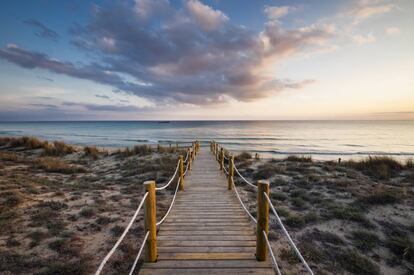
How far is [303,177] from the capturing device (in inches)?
461

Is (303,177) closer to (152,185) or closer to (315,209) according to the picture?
(315,209)

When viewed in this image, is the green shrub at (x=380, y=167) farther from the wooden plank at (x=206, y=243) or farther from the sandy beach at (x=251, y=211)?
the wooden plank at (x=206, y=243)

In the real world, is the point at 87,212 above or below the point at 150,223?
below

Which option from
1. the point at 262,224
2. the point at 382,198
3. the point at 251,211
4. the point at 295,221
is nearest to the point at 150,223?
the point at 262,224

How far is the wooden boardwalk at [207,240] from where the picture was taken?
3.44 m

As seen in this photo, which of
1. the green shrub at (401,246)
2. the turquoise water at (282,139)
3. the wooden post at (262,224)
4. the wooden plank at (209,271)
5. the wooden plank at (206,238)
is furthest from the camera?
the turquoise water at (282,139)

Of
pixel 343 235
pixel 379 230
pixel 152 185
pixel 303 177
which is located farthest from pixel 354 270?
pixel 303 177

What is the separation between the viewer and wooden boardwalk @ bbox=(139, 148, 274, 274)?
11.3ft

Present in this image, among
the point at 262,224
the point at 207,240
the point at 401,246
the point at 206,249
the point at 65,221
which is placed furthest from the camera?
the point at 65,221

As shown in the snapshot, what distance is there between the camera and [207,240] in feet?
14.0

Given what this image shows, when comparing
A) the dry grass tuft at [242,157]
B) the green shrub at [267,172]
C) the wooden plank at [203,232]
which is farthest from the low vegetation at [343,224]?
the dry grass tuft at [242,157]

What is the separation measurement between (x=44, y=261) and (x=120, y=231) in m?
1.74

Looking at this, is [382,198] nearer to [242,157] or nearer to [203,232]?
[203,232]

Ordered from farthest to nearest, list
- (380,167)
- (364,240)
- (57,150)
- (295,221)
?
(57,150), (380,167), (295,221), (364,240)
